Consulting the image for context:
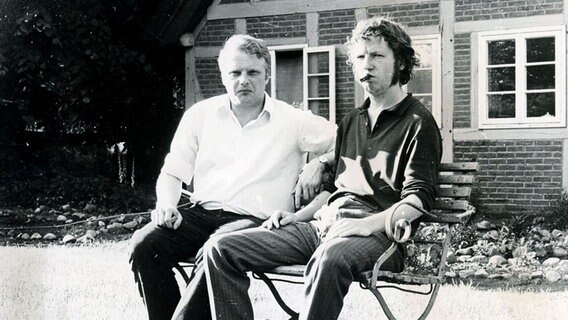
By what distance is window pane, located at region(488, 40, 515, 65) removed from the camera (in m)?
9.09

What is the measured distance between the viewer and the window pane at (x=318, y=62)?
10195 mm

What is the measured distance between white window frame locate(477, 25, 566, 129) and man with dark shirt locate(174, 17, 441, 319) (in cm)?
599

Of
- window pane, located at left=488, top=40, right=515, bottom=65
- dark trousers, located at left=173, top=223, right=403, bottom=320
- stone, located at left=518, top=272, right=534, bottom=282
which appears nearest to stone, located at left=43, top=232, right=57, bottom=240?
stone, located at left=518, top=272, right=534, bottom=282

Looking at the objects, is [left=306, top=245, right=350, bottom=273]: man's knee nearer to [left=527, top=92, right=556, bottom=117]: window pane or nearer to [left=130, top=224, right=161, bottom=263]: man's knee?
[left=130, top=224, right=161, bottom=263]: man's knee

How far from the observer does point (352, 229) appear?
117 inches

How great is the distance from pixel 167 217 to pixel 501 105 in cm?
663

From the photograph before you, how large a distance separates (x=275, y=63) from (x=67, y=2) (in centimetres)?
301

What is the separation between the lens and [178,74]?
11938 millimetres

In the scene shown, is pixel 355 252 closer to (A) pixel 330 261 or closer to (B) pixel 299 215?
(A) pixel 330 261

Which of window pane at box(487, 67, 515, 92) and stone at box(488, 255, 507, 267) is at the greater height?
window pane at box(487, 67, 515, 92)

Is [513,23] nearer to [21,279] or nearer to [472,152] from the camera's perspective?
[472,152]

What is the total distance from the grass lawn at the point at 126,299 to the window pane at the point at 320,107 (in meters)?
4.60

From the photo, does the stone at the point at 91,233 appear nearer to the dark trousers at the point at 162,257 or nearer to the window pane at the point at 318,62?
the window pane at the point at 318,62

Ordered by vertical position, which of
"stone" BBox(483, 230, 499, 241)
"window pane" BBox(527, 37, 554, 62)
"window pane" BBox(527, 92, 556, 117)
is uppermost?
"window pane" BBox(527, 37, 554, 62)
